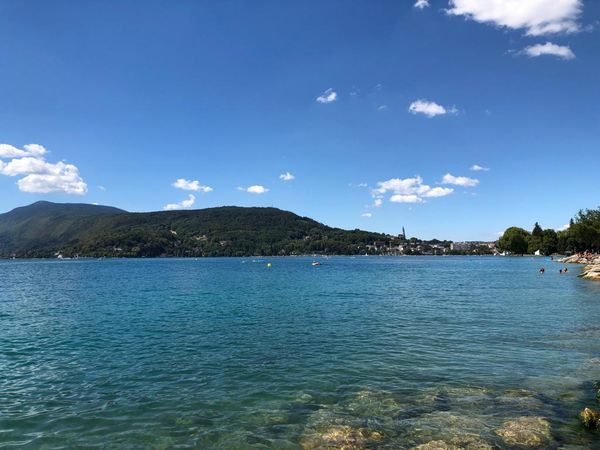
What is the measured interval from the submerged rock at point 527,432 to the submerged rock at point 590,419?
899 mm

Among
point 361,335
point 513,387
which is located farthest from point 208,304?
point 513,387

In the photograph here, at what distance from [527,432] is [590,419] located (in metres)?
1.85

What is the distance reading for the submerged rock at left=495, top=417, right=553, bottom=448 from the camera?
11.0 metres

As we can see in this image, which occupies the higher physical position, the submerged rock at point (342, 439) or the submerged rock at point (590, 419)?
the submerged rock at point (590, 419)

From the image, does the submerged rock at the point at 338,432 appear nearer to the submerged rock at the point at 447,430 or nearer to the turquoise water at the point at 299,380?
the turquoise water at the point at 299,380

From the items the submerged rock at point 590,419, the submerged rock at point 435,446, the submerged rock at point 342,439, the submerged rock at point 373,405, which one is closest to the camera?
the submerged rock at point 435,446

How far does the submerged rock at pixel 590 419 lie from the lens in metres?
11.8

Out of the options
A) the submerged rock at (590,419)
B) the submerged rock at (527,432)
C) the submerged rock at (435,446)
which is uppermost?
the submerged rock at (590,419)

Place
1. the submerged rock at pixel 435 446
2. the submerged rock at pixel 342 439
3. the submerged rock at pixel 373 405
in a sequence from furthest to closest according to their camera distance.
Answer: the submerged rock at pixel 373 405, the submerged rock at pixel 342 439, the submerged rock at pixel 435 446

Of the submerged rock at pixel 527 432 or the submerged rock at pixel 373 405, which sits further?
the submerged rock at pixel 373 405

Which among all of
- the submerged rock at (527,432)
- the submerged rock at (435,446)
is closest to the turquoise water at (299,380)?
the submerged rock at (527,432)

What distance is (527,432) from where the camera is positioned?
1159 centimetres

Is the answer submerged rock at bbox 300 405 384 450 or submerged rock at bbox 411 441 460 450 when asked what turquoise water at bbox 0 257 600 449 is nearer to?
submerged rock at bbox 300 405 384 450

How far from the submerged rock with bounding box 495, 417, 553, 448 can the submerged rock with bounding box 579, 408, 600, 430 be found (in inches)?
35.4
